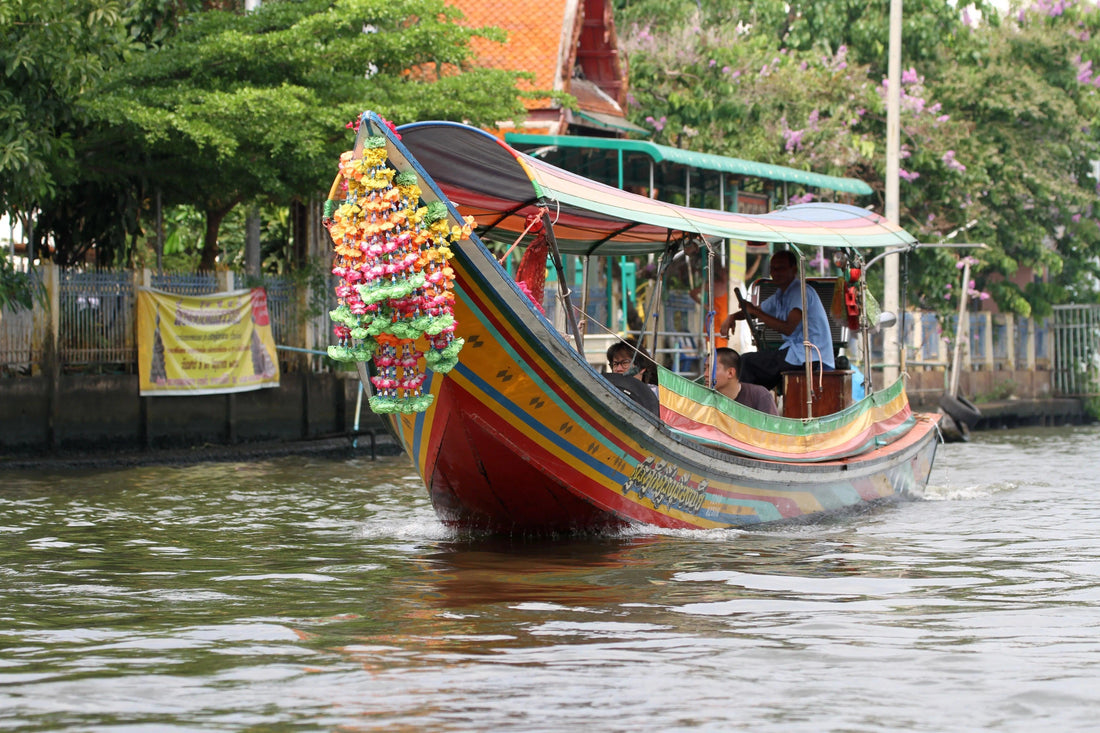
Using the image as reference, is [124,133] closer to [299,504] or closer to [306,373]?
[306,373]

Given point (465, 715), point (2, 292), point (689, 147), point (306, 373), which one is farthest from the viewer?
point (689, 147)

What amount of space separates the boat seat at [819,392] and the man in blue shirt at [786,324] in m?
0.10

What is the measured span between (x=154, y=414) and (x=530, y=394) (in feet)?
27.2

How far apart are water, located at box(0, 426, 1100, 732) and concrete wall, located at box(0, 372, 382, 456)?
12.4 feet

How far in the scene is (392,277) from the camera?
6949 mm

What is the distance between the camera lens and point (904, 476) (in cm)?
1201

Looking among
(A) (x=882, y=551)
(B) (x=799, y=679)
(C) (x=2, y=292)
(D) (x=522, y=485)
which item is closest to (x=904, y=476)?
(A) (x=882, y=551)

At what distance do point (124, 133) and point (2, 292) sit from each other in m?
2.32

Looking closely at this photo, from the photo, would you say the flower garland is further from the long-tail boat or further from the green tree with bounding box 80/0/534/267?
the green tree with bounding box 80/0/534/267

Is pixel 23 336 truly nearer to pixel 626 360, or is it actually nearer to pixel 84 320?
pixel 84 320

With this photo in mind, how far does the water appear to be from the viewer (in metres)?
4.71

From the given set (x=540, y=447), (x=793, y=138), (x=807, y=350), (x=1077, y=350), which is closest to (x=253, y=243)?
(x=807, y=350)

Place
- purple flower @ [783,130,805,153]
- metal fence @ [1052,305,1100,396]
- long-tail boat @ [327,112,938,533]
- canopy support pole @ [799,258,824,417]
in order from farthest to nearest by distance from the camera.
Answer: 1. metal fence @ [1052,305,1100,396]
2. purple flower @ [783,130,805,153]
3. canopy support pole @ [799,258,824,417]
4. long-tail boat @ [327,112,938,533]

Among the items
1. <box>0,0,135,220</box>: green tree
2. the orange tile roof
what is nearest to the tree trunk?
<box>0,0,135,220</box>: green tree
